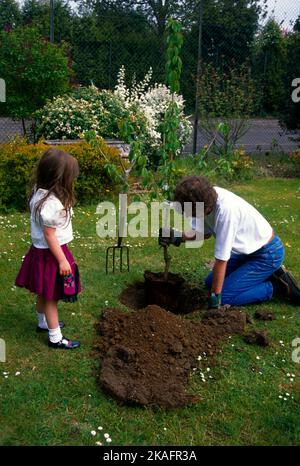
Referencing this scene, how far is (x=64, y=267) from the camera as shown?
301cm

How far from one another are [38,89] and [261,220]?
594 cm

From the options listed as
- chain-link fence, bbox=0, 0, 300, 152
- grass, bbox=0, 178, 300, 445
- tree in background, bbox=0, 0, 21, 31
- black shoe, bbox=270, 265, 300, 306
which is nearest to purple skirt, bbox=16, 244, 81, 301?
grass, bbox=0, 178, 300, 445

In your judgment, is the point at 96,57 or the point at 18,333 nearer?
the point at 18,333

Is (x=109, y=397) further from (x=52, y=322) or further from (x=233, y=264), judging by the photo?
(x=233, y=264)

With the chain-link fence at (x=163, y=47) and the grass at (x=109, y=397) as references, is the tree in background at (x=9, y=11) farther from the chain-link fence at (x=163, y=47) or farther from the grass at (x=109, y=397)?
the grass at (x=109, y=397)

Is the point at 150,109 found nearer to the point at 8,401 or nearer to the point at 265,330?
the point at 265,330

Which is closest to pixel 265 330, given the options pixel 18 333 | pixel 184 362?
pixel 184 362

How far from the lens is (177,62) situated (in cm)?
375

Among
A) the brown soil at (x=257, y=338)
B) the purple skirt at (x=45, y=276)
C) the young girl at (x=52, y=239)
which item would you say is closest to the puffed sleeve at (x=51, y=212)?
the young girl at (x=52, y=239)

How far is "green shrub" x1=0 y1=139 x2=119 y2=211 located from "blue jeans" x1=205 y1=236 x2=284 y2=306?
294 cm

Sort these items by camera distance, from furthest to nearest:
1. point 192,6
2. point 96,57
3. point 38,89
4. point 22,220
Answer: point 192,6 → point 96,57 → point 38,89 → point 22,220

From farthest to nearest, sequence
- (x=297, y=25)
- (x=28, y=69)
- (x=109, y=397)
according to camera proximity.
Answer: (x=297, y=25) < (x=28, y=69) < (x=109, y=397)

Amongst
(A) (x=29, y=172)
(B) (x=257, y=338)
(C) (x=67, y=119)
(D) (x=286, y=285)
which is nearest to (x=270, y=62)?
(C) (x=67, y=119)

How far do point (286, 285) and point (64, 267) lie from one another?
178cm
